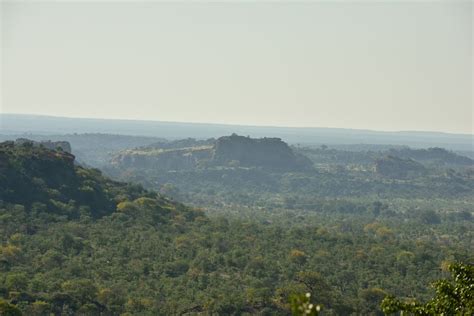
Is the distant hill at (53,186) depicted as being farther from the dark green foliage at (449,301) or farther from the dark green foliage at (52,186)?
the dark green foliage at (449,301)

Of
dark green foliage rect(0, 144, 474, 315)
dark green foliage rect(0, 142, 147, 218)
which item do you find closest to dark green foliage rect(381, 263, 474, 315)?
dark green foliage rect(0, 144, 474, 315)

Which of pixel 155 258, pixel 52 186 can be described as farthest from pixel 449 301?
pixel 52 186

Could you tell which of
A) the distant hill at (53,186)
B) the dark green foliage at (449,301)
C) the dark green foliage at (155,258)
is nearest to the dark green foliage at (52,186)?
the distant hill at (53,186)

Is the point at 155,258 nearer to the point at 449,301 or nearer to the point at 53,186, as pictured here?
the point at 53,186

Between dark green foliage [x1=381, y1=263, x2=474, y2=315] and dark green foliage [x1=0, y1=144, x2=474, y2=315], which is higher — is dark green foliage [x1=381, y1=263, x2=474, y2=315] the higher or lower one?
the higher one

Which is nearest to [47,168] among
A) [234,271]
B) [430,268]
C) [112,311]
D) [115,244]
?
[115,244]

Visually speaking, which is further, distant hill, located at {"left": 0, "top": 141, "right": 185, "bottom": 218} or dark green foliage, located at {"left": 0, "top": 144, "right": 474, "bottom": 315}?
distant hill, located at {"left": 0, "top": 141, "right": 185, "bottom": 218}

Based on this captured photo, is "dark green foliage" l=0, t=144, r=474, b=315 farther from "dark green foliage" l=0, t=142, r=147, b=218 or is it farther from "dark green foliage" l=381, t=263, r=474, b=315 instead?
"dark green foliage" l=381, t=263, r=474, b=315

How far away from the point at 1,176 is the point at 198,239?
3472 centimetres

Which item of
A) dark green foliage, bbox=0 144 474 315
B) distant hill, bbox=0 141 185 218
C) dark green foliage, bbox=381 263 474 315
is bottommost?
dark green foliage, bbox=0 144 474 315

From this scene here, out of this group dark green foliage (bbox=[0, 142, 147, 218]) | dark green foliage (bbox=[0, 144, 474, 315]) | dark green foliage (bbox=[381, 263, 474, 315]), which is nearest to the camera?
dark green foliage (bbox=[381, 263, 474, 315])

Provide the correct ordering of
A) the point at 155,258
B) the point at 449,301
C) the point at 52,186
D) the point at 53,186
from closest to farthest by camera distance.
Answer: the point at 449,301 → the point at 155,258 → the point at 52,186 → the point at 53,186

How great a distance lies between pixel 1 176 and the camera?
303ft

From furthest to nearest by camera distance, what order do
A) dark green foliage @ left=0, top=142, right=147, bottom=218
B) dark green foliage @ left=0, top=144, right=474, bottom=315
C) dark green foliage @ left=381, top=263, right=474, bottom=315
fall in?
1. dark green foliage @ left=0, top=142, right=147, bottom=218
2. dark green foliage @ left=0, top=144, right=474, bottom=315
3. dark green foliage @ left=381, top=263, right=474, bottom=315
